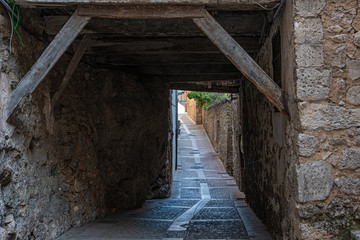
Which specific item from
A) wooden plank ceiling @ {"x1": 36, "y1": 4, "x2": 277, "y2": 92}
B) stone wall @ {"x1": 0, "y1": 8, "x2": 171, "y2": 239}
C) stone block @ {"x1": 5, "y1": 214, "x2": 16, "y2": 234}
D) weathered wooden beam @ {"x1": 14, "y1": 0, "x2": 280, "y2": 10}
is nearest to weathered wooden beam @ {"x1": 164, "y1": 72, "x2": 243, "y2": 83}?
stone wall @ {"x1": 0, "y1": 8, "x2": 171, "y2": 239}

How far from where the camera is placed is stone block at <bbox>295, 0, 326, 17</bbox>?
259 cm

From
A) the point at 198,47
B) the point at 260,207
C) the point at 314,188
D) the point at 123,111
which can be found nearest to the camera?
the point at 314,188

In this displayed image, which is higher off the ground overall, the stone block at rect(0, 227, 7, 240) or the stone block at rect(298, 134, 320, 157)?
the stone block at rect(298, 134, 320, 157)

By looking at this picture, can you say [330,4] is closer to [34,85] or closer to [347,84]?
[347,84]

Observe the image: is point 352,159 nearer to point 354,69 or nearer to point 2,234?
point 354,69

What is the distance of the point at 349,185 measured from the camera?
2.55m

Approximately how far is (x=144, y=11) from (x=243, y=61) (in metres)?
1.08

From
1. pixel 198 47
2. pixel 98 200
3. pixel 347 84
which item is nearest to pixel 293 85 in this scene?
pixel 347 84

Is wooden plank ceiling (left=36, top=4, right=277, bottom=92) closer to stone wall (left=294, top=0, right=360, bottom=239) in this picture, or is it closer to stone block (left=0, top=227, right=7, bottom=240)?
stone wall (left=294, top=0, right=360, bottom=239)

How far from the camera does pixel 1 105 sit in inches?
107

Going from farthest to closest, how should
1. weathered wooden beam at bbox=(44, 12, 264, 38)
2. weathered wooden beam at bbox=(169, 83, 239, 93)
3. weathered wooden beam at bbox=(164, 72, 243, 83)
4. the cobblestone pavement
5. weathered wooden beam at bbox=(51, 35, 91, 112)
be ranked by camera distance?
weathered wooden beam at bbox=(169, 83, 239, 93), weathered wooden beam at bbox=(164, 72, 243, 83), the cobblestone pavement, weathered wooden beam at bbox=(51, 35, 91, 112), weathered wooden beam at bbox=(44, 12, 264, 38)

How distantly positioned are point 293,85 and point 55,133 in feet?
9.58

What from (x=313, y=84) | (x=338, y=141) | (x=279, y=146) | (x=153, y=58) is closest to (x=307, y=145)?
(x=338, y=141)

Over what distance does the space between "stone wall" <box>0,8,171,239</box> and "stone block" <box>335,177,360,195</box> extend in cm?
291
